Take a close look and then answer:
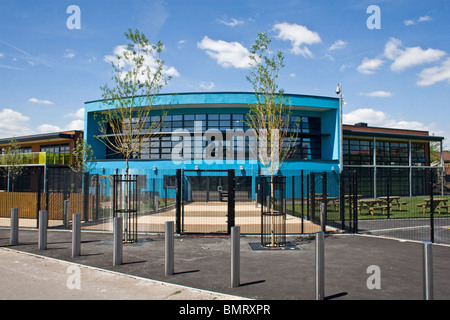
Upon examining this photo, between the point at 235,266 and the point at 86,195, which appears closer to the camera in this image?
the point at 235,266

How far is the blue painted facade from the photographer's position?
1092 inches

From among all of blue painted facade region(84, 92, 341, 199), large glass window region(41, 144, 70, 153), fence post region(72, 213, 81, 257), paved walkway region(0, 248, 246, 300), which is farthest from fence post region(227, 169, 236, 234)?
large glass window region(41, 144, 70, 153)

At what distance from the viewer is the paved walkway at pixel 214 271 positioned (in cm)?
577

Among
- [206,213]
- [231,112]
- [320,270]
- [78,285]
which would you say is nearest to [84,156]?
[231,112]

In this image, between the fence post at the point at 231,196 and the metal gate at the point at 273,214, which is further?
the fence post at the point at 231,196

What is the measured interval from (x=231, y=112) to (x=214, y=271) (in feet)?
78.5

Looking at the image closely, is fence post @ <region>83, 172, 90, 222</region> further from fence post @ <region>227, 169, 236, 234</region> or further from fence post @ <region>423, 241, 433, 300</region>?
fence post @ <region>423, 241, 433, 300</region>

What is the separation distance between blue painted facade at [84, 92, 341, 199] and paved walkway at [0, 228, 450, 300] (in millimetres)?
17071

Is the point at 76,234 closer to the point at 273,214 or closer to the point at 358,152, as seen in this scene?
the point at 273,214

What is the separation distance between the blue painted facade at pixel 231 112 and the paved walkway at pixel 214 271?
17.1m

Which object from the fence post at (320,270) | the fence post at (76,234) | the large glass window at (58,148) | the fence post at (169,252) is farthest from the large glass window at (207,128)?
the fence post at (320,270)

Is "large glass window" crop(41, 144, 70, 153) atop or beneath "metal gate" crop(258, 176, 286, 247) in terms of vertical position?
atop

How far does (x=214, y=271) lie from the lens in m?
7.18

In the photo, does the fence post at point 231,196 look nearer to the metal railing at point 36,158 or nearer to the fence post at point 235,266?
the fence post at point 235,266
